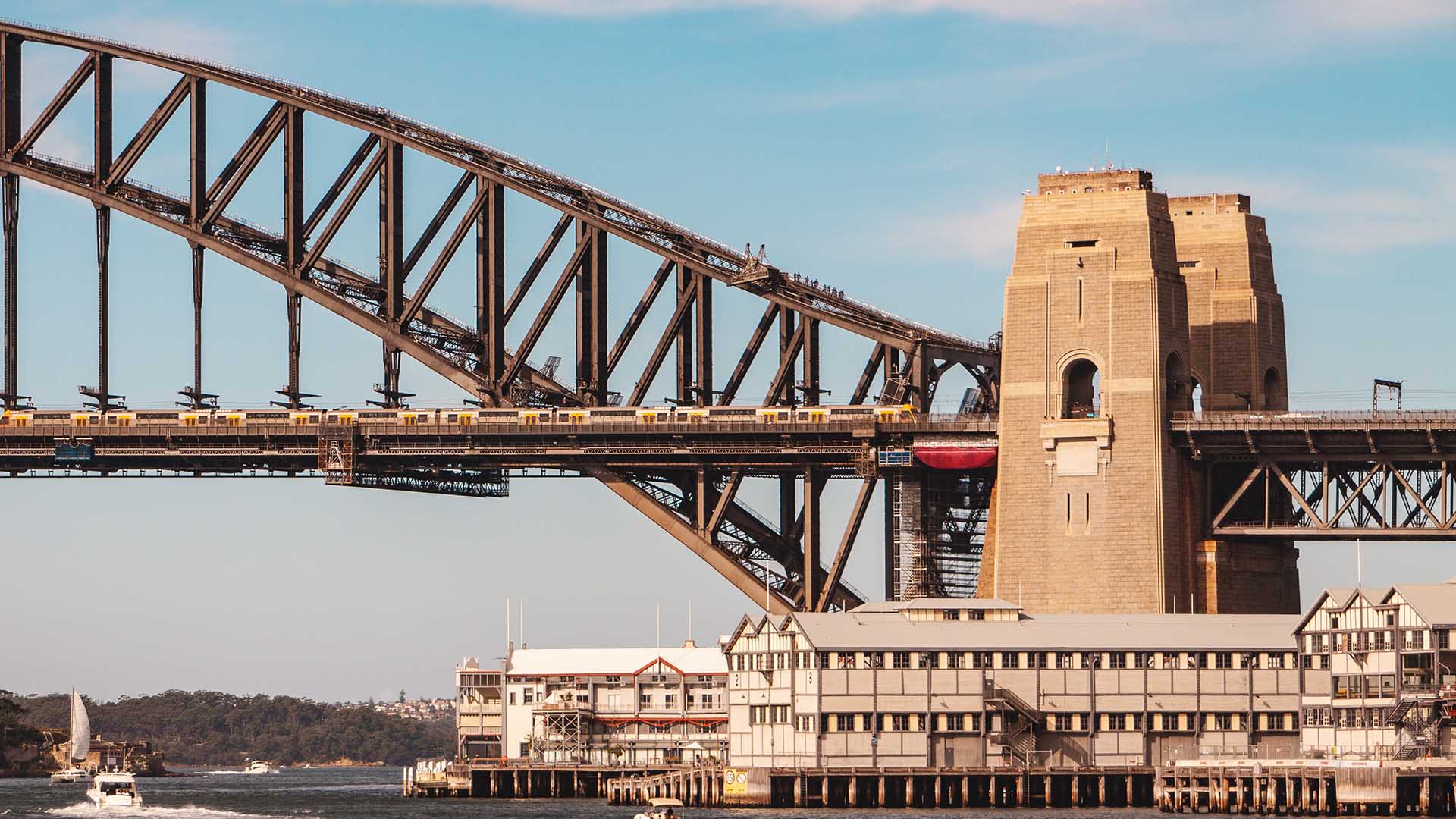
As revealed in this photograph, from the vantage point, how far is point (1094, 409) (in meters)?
181

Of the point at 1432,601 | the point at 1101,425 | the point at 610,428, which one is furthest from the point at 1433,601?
the point at 610,428

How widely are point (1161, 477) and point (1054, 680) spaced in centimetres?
1901

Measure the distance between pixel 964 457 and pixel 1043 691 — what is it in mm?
24781

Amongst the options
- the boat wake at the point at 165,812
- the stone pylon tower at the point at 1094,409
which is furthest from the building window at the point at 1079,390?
the boat wake at the point at 165,812

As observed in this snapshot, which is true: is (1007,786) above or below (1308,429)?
below

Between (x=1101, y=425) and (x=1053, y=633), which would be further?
(x=1101, y=425)

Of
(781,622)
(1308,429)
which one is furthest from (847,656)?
(1308,429)

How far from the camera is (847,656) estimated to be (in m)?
159

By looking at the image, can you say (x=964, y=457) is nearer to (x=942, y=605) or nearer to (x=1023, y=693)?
(x=942, y=605)

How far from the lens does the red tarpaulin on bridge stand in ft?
595

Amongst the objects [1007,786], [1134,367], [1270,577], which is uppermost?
[1134,367]

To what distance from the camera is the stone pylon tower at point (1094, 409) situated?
174 meters

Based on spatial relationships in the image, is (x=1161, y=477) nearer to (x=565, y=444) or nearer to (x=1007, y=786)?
(x=1007, y=786)

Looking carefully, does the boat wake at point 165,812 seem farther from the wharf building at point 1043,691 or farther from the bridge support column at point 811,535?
the bridge support column at point 811,535
